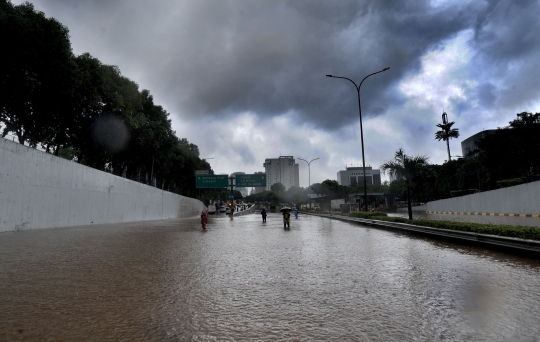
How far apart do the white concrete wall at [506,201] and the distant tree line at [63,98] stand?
96.1 feet

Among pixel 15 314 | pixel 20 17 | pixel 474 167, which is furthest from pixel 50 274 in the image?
pixel 474 167

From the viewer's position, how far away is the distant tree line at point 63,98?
19141mm

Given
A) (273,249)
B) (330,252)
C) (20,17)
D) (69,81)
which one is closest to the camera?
(330,252)

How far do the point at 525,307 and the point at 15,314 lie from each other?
19.6 ft

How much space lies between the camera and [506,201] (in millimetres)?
24328

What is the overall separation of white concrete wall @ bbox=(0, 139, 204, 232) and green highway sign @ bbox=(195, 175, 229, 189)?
26294 millimetres

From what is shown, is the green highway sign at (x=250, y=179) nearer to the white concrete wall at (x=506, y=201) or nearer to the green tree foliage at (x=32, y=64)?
the white concrete wall at (x=506, y=201)

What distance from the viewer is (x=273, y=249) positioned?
10.2 metres

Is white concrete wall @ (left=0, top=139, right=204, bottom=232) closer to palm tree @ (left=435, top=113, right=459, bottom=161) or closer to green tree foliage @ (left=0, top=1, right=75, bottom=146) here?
green tree foliage @ (left=0, top=1, right=75, bottom=146)

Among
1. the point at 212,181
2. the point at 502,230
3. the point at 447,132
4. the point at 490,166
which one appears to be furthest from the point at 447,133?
the point at 502,230

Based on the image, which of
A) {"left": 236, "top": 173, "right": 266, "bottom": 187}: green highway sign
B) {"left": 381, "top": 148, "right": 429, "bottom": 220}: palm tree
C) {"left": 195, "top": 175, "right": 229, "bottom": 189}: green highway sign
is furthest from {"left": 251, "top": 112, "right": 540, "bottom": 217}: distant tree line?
{"left": 195, "top": 175, "right": 229, "bottom": 189}: green highway sign

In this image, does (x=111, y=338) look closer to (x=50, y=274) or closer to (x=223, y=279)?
(x=223, y=279)

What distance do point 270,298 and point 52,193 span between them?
1837 cm

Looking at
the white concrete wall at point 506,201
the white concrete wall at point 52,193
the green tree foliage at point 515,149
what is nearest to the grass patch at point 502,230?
the white concrete wall at point 506,201
